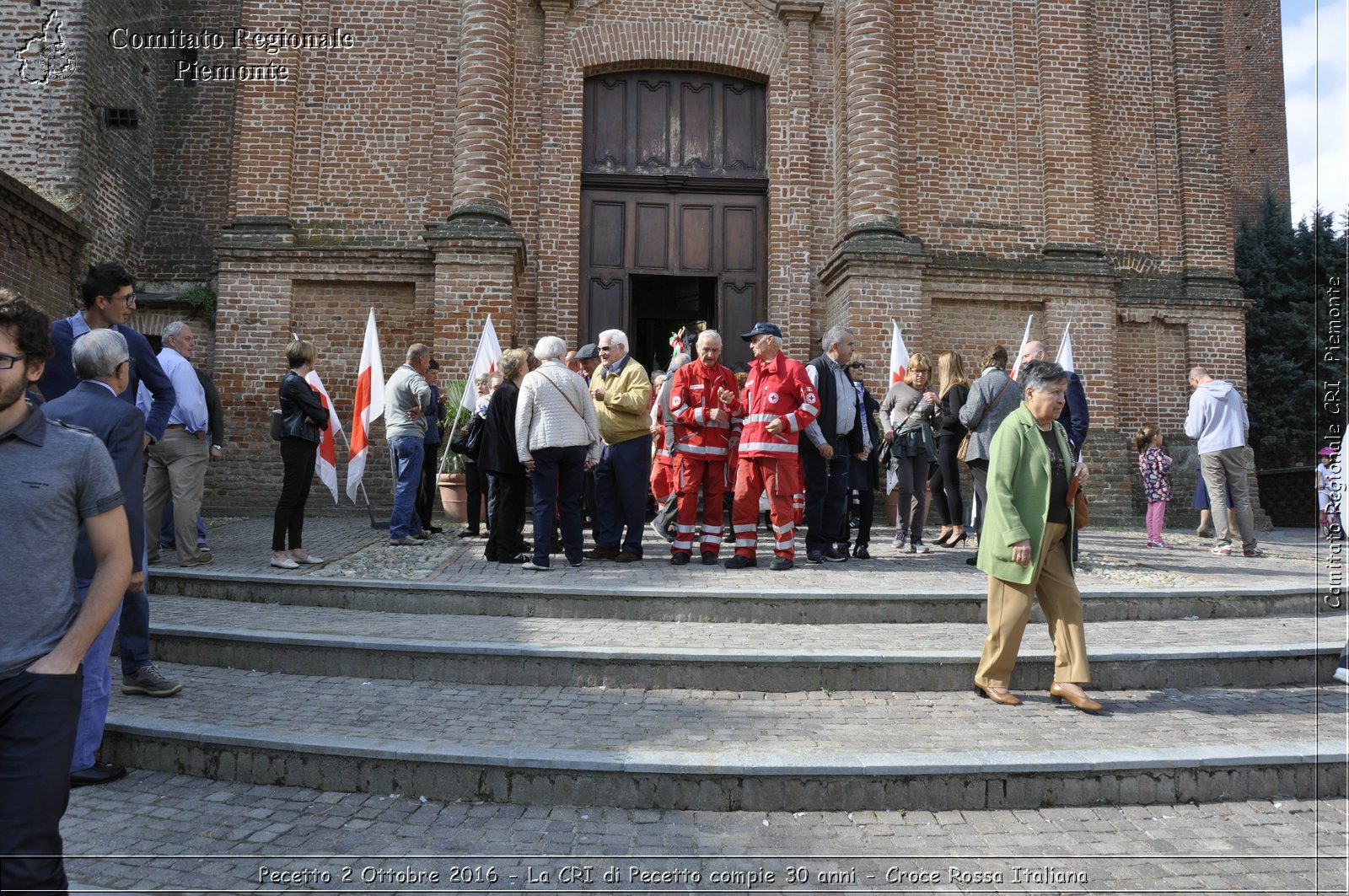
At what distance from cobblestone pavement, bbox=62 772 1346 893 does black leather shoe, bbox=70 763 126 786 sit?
2.4 inches

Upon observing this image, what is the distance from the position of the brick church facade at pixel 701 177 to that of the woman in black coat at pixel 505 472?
Result: 4140mm

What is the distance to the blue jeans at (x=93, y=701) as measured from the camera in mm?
3350

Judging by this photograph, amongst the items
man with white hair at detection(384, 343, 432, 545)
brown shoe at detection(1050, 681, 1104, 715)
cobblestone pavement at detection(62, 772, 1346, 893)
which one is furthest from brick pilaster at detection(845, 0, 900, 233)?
cobblestone pavement at detection(62, 772, 1346, 893)

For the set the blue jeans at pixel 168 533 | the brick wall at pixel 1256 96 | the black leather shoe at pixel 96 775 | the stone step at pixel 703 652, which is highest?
the brick wall at pixel 1256 96

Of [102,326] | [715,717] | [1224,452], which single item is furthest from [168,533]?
[1224,452]

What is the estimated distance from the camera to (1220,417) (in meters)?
8.85

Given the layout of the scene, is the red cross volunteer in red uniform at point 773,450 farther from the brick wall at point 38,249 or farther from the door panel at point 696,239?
the brick wall at point 38,249

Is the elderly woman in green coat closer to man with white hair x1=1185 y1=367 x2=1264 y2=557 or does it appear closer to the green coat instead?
the green coat

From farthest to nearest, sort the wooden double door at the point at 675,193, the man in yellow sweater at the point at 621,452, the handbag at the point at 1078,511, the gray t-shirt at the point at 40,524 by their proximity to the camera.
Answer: the wooden double door at the point at 675,193 < the man in yellow sweater at the point at 621,452 < the handbag at the point at 1078,511 < the gray t-shirt at the point at 40,524

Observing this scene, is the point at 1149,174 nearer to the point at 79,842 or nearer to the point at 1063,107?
the point at 1063,107

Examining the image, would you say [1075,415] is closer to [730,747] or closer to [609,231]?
[730,747]

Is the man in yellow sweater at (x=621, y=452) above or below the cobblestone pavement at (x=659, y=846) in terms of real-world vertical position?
above

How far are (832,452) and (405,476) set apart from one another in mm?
4060

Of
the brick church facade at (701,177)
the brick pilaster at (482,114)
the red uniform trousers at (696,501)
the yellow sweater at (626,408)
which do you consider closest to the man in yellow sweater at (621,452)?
the yellow sweater at (626,408)
